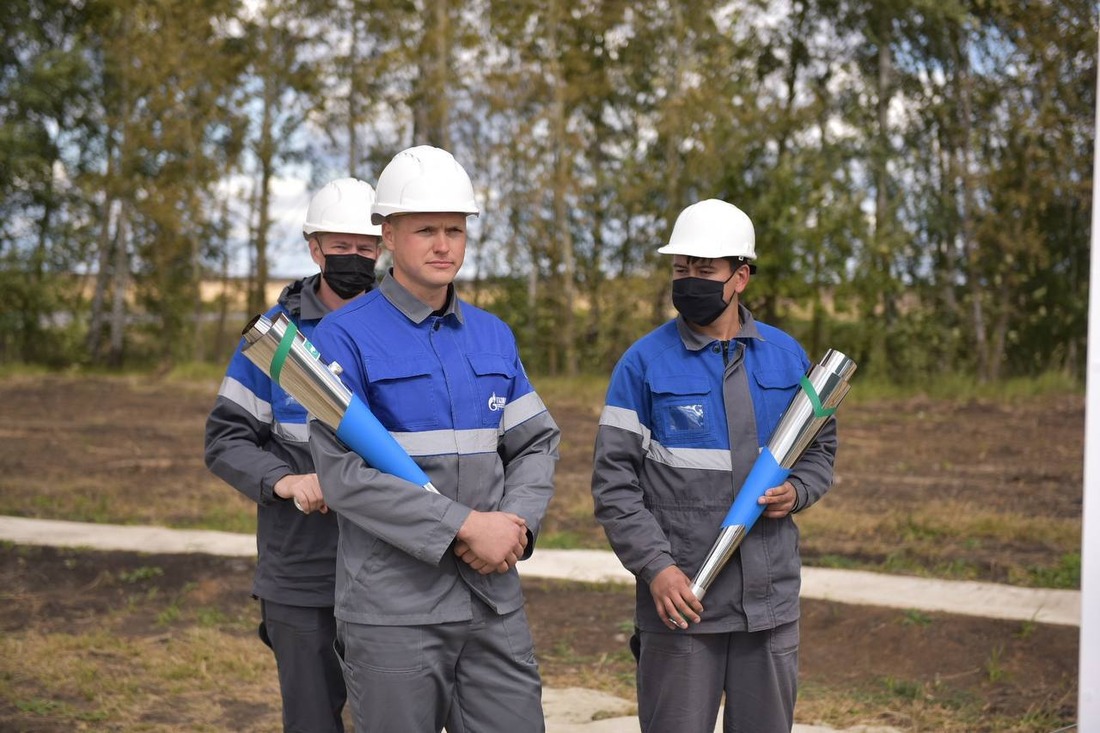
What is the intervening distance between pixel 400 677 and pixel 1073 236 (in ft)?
51.9

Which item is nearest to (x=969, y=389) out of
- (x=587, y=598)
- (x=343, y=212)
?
(x=587, y=598)

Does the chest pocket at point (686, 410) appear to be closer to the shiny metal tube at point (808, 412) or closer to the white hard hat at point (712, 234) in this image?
the shiny metal tube at point (808, 412)

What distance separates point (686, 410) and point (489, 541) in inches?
32.5

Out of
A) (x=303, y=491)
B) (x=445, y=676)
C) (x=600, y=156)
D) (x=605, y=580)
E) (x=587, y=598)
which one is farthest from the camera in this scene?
(x=600, y=156)

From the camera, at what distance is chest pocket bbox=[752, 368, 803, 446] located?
346 cm

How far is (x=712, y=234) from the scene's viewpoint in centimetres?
350

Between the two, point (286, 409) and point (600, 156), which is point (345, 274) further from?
point (600, 156)

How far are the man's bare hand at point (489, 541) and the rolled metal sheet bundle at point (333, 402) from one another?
12cm

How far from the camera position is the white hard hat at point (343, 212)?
3693 millimetres

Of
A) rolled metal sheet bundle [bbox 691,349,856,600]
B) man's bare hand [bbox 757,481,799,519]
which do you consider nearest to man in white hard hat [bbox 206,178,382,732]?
rolled metal sheet bundle [bbox 691,349,856,600]

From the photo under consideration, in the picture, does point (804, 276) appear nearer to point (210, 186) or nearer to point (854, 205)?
point (854, 205)

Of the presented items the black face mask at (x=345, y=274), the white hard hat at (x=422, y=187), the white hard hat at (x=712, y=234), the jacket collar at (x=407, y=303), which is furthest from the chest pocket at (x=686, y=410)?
the black face mask at (x=345, y=274)

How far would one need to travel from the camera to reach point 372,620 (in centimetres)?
284

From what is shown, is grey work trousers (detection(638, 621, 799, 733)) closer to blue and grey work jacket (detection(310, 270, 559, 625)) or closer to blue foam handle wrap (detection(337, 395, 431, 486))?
blue and grey work jacket (detection(310, 270, 559, 625))
